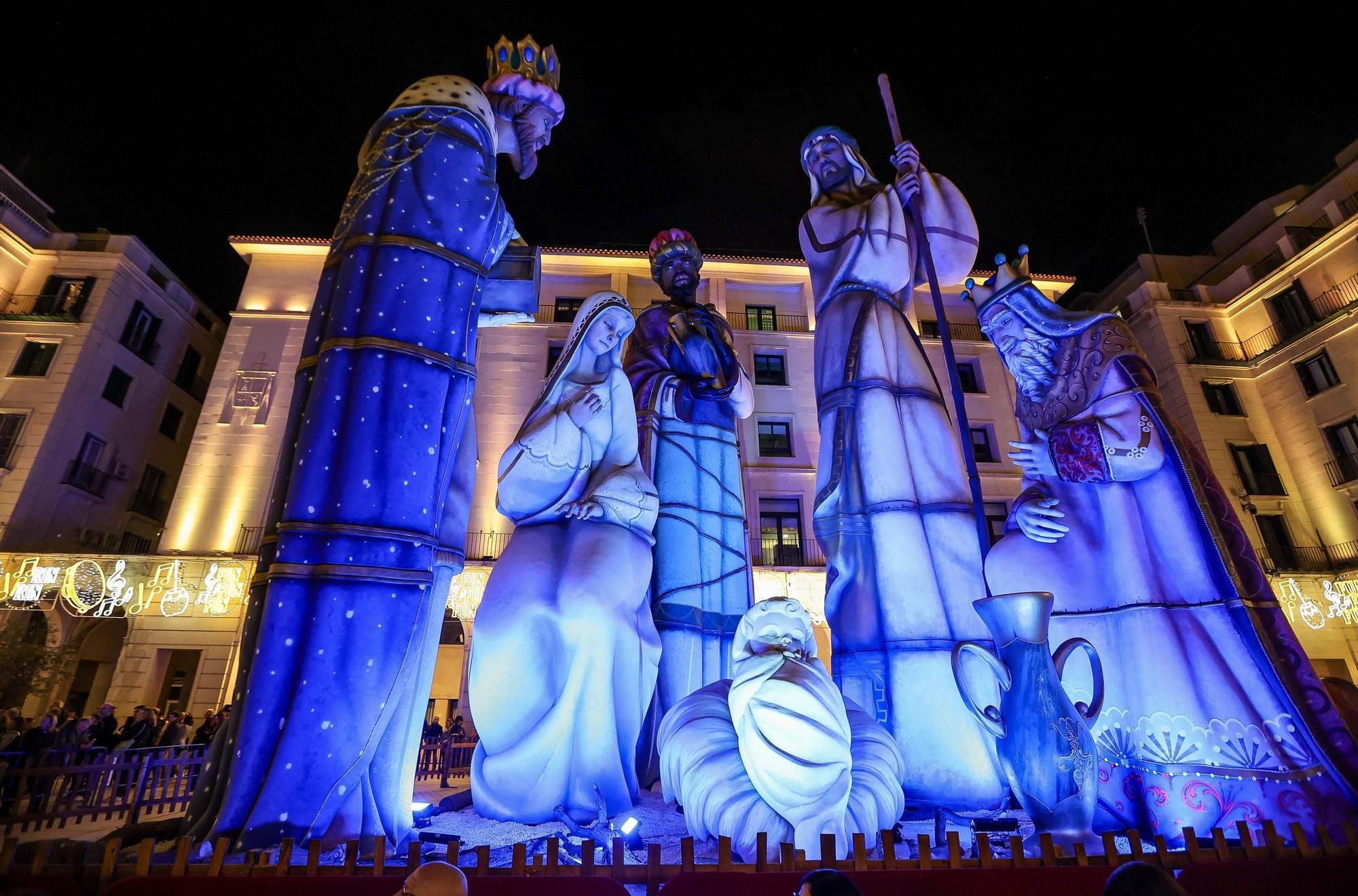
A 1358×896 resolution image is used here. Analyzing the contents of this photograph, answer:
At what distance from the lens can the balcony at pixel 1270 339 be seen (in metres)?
19.3

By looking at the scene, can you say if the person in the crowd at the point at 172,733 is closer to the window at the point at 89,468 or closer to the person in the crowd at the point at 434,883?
the window at the point at 89,468

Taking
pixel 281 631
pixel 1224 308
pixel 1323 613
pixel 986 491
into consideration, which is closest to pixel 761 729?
pixel 281 631

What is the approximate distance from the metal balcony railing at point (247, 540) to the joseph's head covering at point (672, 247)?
17116 millimetres

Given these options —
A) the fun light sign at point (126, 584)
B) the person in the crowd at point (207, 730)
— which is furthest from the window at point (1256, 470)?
the fun light sign at point (126, 584)

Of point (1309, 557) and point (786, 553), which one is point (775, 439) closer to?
point (786, 553)


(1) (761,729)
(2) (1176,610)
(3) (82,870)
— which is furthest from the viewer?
(2) (1176,610)

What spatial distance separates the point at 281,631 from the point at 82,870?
2.97 ft

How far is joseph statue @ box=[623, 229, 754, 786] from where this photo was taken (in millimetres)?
4699

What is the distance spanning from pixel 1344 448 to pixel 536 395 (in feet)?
79.4

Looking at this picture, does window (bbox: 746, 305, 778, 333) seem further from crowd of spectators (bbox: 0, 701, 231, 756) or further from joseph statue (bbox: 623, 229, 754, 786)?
crowd of spectators (bbox: 0, 701, 231, 756)

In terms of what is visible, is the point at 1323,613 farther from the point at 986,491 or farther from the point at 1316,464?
the point at 986,491

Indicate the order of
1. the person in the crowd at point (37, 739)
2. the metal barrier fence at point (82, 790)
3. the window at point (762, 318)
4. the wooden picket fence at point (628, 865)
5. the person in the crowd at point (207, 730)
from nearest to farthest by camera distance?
the wooden picket fence at point (628, 865) → the metal barrier fence at point (82, 790) → the person in the crowd at point (37, 739) → the person in the crowd at point (207, 730) → the window at point (762, 318)

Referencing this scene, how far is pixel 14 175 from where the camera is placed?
2217 cm

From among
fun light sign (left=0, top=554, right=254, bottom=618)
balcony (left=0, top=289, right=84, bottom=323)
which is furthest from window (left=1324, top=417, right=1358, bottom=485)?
balcony (left=0, top=289, right=84, bottom=323)
